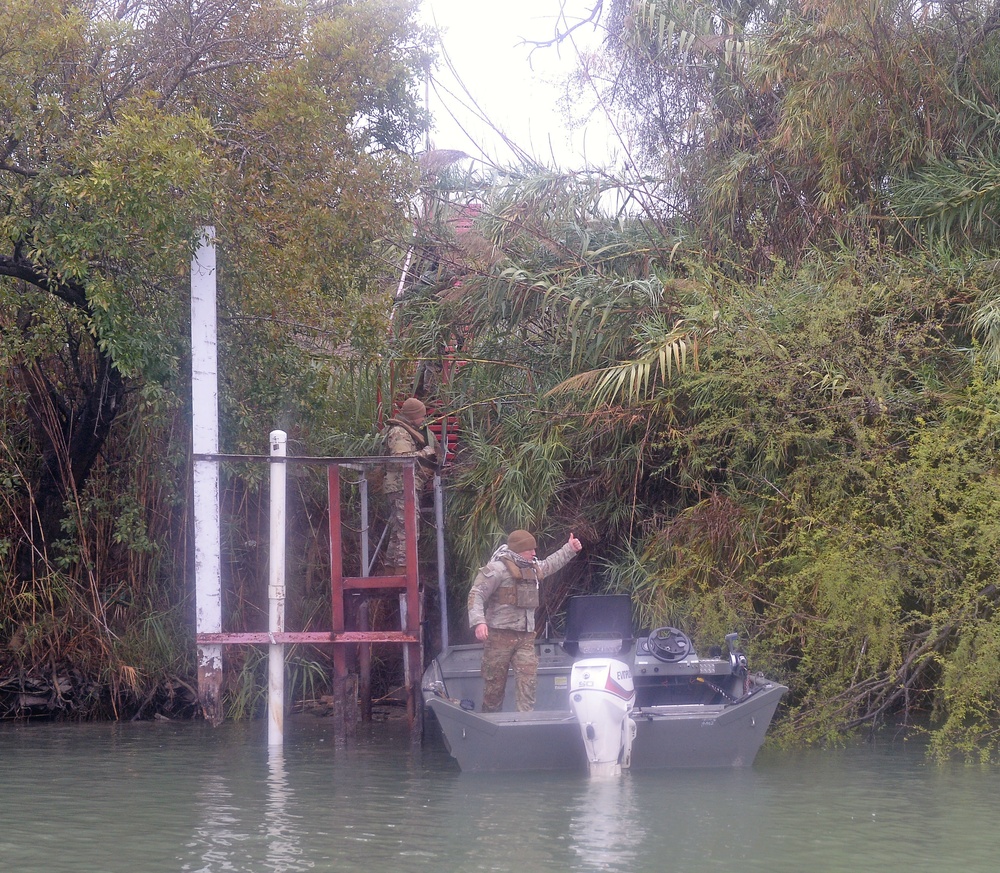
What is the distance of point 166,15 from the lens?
11.2 m

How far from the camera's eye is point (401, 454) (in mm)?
11586

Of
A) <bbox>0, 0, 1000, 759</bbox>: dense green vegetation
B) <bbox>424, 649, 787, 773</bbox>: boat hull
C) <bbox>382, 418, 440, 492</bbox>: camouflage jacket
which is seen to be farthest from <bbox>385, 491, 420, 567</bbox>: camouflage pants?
<bbox>424, 649, 787, 773</bbox>: boat hull

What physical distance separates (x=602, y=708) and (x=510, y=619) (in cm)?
175

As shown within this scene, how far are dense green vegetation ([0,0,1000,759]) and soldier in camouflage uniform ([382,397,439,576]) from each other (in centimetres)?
69

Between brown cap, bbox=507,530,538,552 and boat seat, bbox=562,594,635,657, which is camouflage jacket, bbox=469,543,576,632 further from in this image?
boat seat, bbox=562,594,635,657

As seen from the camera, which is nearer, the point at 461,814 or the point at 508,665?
the point at 461,814

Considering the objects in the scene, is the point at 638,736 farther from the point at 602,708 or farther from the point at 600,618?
the point at 600,618

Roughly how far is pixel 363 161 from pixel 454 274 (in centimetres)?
253

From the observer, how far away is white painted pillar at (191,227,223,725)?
977cm

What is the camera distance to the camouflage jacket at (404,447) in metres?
11.5

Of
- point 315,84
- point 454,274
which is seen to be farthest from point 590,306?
point 315,84

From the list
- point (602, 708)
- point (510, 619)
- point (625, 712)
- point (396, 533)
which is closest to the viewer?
point (602, 708)

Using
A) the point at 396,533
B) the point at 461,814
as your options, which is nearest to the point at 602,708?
the point at 461,814

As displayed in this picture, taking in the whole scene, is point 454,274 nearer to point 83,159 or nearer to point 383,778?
point 83,159
